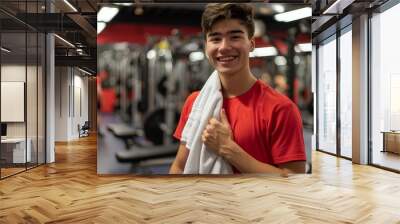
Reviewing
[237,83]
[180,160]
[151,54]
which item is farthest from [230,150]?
[151,54]

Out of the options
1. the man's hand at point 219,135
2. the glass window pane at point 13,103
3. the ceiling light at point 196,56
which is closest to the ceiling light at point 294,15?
the ceiling light at point 196,56

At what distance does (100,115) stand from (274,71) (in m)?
2.55

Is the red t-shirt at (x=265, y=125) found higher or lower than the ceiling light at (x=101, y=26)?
lower

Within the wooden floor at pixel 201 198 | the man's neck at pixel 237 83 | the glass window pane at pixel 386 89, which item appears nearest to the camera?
the wooden floor at pixel 201 198

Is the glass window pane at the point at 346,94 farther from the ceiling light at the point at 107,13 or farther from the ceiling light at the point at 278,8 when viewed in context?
the ceiling light at the point at 107,13

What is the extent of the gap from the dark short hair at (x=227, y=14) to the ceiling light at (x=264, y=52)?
8.8 inches

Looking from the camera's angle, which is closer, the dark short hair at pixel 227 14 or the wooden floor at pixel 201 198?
the wooden floor at pixel 201 198

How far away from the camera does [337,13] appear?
7.39 meters

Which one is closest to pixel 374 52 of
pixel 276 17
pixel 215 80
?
pixel 276 17

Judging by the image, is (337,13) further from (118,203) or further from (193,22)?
(118,203)

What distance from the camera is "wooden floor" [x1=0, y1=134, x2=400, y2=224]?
4.00m

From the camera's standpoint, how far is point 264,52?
571 cm

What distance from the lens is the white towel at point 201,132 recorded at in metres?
5.62

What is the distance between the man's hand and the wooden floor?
0.56 meters
